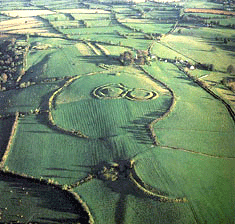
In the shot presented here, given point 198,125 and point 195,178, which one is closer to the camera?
point 195,178

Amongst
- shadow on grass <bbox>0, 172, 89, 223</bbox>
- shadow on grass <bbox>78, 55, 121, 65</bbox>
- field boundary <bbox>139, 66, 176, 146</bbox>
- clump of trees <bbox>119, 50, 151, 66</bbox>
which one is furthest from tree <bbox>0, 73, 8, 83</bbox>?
field boundary <bbox>139, 66, 176, 146</bbox>

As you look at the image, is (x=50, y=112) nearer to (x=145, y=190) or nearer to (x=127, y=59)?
(x=145, y=190)

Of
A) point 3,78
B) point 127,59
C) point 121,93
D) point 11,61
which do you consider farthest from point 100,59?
point 11,61

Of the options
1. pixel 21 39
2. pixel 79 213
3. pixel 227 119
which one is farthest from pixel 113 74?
pixel 21 39

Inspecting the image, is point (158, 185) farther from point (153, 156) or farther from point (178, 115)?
point (178, 115)

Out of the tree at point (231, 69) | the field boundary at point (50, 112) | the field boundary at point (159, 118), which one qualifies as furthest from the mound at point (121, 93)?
the tree at point (231, 69)

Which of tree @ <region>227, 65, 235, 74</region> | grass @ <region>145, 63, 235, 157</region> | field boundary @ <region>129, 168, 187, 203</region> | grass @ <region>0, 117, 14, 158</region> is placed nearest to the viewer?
field boundary @ <region>129, 168, 187, 203</region>

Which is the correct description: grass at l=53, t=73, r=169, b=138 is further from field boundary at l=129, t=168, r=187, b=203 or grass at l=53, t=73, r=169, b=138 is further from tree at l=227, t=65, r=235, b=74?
tree at l=227, t=65, r=235, b=74

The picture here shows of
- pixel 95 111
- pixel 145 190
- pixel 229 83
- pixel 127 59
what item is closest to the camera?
pixel 145 190

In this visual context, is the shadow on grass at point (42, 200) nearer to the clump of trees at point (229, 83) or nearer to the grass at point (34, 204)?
the grass at point (34, 204)
